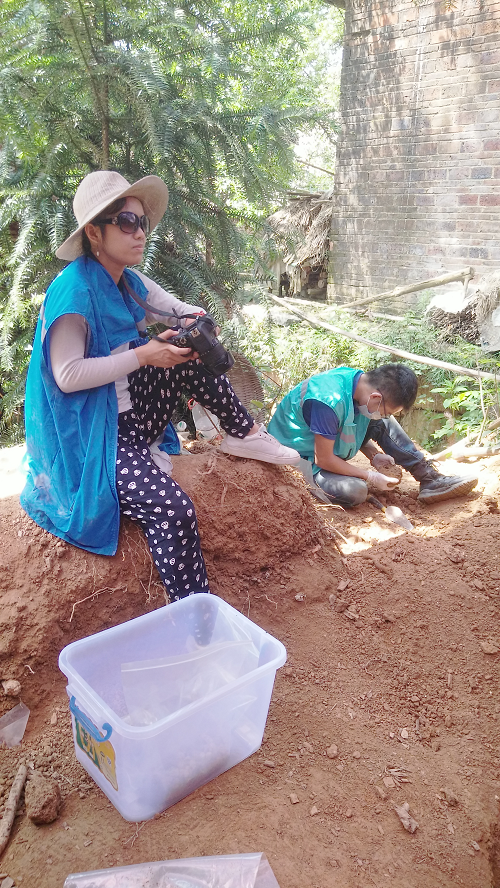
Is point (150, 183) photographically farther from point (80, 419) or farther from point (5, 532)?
point (5, 532)

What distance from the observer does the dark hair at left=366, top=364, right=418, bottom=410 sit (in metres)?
3.07

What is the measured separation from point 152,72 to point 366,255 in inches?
230

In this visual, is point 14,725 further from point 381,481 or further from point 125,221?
point 381,481

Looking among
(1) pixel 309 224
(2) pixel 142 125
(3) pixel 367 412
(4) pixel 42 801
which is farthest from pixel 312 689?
(1) pixel 309 224

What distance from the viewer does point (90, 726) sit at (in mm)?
1481

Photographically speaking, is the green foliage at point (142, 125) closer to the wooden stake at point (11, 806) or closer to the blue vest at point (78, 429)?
the blue vest at point (78, 429)

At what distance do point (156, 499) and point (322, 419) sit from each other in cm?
149

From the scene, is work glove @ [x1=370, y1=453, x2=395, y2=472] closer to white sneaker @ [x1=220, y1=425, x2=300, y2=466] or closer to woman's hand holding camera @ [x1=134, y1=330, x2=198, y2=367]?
white sneaker @ [x1=220, y1=425, x2=300, y2=466]

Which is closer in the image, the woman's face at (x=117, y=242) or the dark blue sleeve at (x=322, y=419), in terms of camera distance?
the woman's face at (x=117, y=242)

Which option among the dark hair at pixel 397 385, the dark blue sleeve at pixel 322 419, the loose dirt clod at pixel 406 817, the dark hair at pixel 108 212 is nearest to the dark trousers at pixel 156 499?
the dark hair at pixel 108 212

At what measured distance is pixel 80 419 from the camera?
6.58 ft

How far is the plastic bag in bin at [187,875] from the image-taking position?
132 cm

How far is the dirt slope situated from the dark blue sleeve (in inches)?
23.5

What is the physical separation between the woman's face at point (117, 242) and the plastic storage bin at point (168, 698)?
1249 mm
